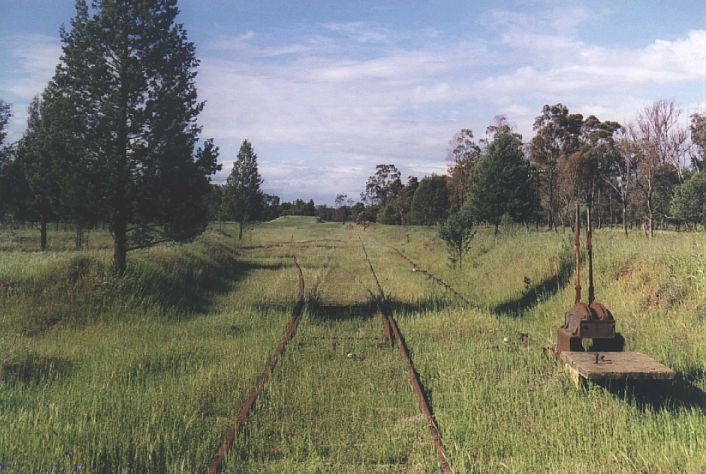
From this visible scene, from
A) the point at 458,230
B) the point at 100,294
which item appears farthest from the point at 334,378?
the point at 458,230

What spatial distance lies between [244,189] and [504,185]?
1996 cm

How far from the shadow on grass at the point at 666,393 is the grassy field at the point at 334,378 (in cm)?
3

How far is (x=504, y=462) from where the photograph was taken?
13.8 ft

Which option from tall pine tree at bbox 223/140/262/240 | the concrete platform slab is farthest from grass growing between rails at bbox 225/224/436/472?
tall pine tree at bbox 223/140/262/240

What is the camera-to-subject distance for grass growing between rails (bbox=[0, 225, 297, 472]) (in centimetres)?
438

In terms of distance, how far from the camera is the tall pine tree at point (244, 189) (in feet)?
132

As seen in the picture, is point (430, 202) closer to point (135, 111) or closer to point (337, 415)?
point (135, 111)

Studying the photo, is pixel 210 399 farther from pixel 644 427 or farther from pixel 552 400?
pixel 644 427

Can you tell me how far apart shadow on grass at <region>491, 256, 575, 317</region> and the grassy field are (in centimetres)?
7

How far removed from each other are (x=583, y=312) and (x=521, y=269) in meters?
8.68

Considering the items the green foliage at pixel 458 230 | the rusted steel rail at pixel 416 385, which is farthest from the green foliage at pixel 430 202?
the rusted steel rail at pixel 416 385

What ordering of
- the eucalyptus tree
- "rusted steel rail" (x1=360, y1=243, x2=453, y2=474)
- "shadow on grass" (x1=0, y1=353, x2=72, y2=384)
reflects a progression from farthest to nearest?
the eucalyptus tree < "shadow on grass" (x1=0, y1=353, x2=72, y2=384) < "rusted steel rail" (x1=360, y1=243, x2=453, y2=474)

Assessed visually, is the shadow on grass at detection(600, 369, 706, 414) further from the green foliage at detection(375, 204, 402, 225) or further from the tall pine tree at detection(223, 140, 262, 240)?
the green foliage at detection(375, 204, 402, 225)

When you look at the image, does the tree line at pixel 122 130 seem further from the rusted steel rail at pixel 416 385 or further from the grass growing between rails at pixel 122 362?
the rusted steel rail at pixel 416 385
